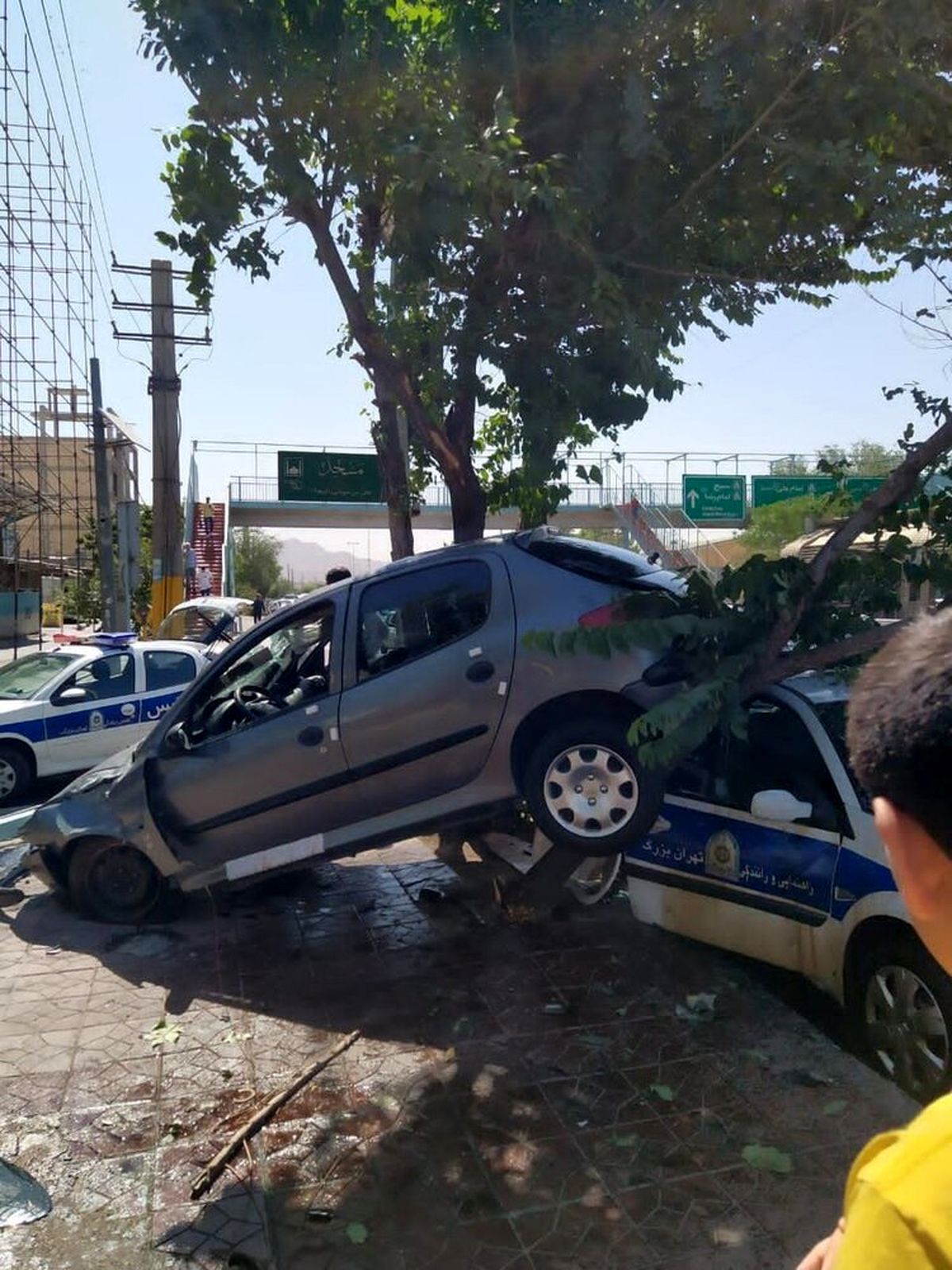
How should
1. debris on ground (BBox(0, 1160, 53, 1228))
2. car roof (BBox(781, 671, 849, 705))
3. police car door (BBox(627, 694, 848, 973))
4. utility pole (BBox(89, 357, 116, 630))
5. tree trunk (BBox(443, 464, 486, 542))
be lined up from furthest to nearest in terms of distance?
1. utility pole (BBox(89, 357, 116, 630))
2. tree trunk (BBox(443, 464, 486, 542))
3. car roof (BBox(781, 671, 849, 705))
4. police car door (BBox(627, 694, 848, 973))
5. debris on ground (BBox(0, 1160, 53, 1228))

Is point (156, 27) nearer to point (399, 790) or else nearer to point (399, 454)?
point (399, 454)

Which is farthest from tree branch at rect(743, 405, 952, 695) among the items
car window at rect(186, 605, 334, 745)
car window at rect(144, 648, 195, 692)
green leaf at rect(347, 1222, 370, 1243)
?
car window at rect(144, 648, 195, 692)

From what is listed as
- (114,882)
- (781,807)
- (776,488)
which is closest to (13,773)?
(114,882)

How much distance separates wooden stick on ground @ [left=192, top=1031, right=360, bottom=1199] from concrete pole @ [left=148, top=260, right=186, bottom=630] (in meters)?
14.1

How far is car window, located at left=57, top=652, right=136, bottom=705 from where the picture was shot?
10773mm

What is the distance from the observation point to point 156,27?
557 cm

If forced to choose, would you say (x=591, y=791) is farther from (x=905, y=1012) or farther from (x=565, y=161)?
(x=565, y=161)

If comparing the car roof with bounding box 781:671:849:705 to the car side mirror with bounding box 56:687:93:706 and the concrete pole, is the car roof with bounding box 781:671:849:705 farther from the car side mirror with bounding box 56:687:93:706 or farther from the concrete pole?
the concrete pole

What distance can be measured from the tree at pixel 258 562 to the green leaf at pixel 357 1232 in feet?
254

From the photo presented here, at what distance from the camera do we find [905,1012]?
402cm

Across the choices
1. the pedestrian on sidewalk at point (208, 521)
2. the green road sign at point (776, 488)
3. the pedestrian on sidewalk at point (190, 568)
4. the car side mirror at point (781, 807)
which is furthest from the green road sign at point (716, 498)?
the car side mirror at point (781, 807)

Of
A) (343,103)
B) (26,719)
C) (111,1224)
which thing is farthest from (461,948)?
(26,719)

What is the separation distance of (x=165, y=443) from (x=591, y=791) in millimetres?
14178

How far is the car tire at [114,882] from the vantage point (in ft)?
21.1
